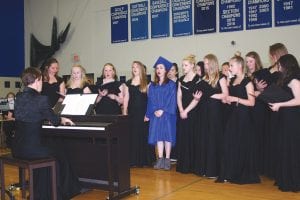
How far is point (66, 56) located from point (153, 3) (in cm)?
316

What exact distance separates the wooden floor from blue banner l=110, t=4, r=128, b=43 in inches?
193

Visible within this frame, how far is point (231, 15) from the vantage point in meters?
7.85

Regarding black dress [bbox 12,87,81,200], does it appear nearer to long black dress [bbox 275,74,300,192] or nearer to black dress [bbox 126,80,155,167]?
black dress [bbox 126,80,155,167]

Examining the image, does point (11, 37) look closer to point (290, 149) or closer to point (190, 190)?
point (190, 190)

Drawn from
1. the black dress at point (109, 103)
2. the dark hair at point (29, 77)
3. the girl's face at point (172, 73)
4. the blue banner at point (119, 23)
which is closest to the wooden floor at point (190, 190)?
the black dress at point (109, 103)

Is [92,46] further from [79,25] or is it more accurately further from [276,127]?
[276,127]

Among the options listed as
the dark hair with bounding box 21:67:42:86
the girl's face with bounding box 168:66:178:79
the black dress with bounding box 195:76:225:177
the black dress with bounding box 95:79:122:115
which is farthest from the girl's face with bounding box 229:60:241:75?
the dark hair with bounding box 21:67:42:86

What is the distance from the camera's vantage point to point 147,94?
6.34 meters

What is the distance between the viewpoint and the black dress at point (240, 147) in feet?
16.5

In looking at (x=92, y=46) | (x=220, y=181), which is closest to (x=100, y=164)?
(x=220, y=181)

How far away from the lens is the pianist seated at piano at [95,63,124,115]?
20.2ft

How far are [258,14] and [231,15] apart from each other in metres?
0.57

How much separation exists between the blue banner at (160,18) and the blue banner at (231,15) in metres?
1.36

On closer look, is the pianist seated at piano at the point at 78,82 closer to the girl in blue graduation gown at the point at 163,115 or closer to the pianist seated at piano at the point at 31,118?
the girl in blue graduation gown at the point at 163,115
